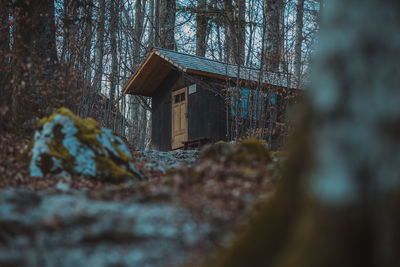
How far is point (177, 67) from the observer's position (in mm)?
16422

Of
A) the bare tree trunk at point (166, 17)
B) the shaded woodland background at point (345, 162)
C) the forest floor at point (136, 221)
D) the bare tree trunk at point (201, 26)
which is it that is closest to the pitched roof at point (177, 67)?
the bare tree trunk at point (166, 17)

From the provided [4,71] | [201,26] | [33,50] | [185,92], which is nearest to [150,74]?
[185,92]

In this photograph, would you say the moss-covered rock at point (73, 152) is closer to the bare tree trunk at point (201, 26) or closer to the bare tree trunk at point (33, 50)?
the bare tree trunk at point (33, 50)

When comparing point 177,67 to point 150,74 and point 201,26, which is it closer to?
point 150,74

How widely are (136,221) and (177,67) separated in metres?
13.5

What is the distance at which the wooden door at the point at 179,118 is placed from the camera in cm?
1747

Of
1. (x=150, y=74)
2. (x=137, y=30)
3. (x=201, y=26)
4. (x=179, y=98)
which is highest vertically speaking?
(x=137, y=30)

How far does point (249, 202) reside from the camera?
142 inches

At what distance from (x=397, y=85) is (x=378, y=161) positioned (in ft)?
1.42

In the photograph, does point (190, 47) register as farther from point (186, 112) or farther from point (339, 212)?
point (339, 212)

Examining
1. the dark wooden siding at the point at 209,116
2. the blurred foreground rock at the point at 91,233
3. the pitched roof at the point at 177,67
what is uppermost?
the pitched roof at the point at 177,67

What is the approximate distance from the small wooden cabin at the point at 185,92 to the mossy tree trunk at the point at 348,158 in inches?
475

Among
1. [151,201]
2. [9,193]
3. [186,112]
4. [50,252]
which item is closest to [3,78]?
[9,193]

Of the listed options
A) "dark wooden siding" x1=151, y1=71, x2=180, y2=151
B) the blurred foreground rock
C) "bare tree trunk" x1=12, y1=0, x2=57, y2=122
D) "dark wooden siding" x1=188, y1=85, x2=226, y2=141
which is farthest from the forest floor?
"dark wooden siding" x1=151, y1=71, x2=180, y2=151
